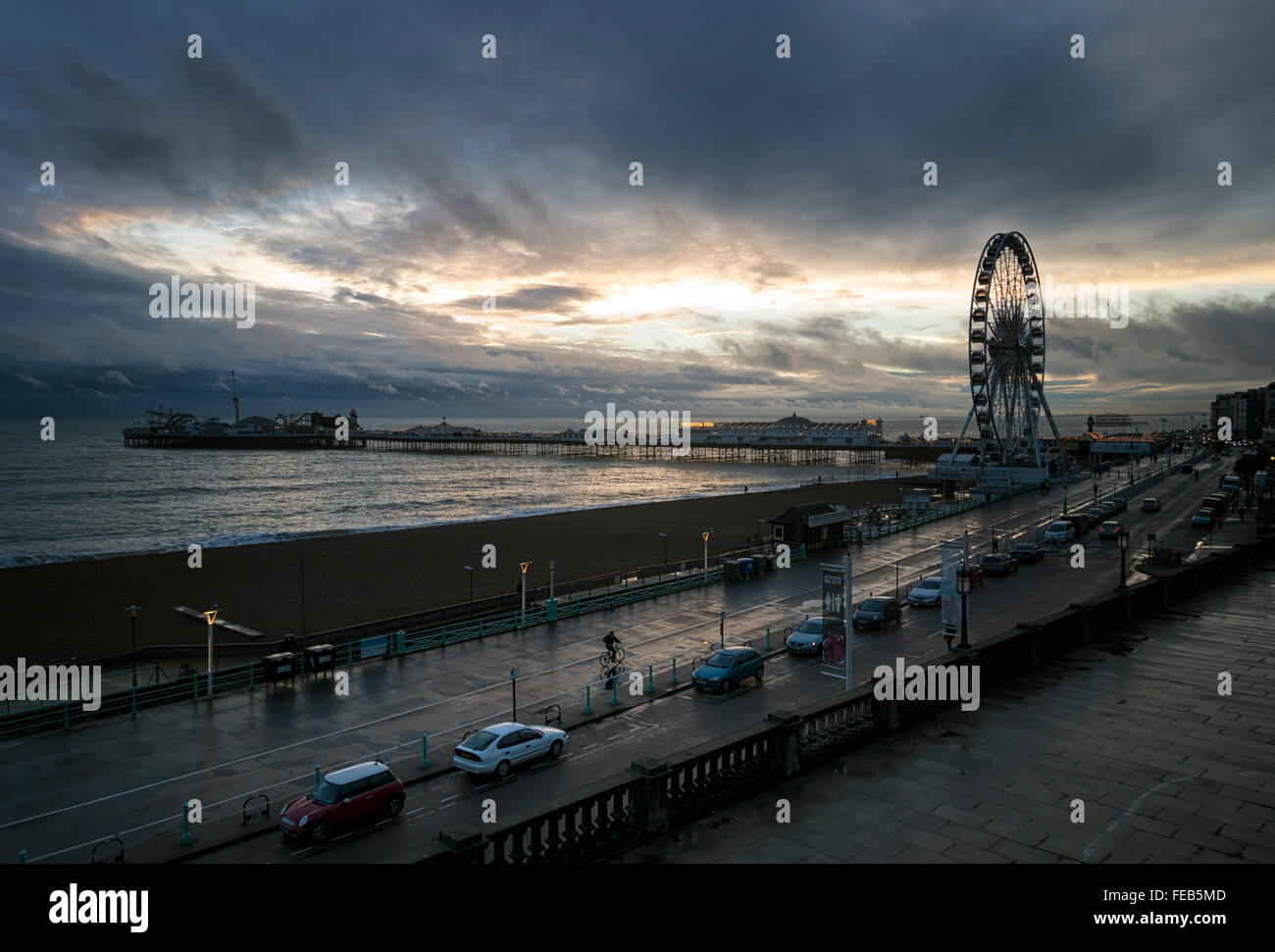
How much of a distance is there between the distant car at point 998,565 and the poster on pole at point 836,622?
2399cm

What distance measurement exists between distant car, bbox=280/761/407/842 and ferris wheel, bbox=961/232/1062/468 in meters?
88.1

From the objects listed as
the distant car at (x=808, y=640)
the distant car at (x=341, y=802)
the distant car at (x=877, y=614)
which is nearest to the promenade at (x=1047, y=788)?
the distant car at (x=341, y=802)

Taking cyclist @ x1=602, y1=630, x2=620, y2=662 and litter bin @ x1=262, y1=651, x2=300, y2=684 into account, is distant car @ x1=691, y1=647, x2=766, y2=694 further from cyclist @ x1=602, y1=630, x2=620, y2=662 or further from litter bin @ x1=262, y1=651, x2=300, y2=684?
litter bin @ x1=262, y1=651, x2=300, y2=684

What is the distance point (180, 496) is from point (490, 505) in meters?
41.0

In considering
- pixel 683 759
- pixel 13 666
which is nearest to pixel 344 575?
pixel 13 666

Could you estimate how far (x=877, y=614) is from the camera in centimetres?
2867

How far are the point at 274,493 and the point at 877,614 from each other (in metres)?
94.5

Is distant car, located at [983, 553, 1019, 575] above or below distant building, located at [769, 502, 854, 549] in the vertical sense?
below

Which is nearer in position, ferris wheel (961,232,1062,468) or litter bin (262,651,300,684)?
litter bin (262,651,300,684)

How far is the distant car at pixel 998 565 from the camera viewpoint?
38.2m

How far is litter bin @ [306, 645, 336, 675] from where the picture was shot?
24.0 m
